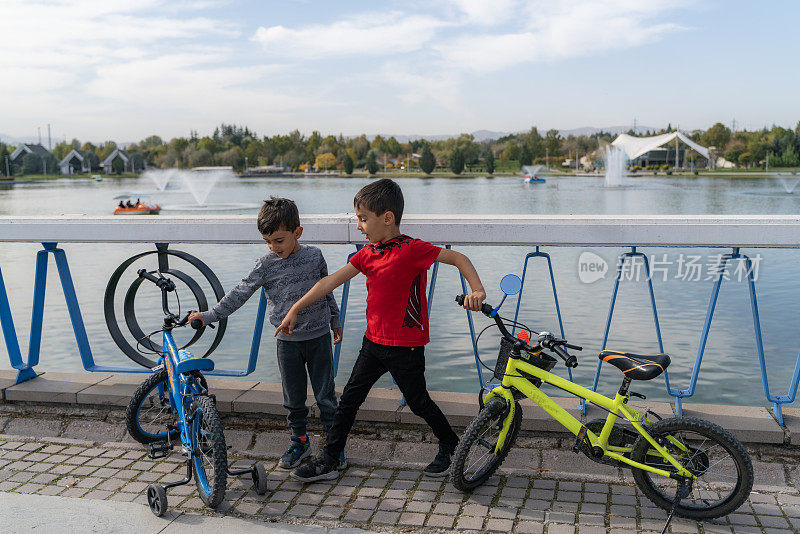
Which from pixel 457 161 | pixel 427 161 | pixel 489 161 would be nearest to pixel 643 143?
pixel 489 161

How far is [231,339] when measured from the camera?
12.1 meters

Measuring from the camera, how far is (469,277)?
3.47 meters

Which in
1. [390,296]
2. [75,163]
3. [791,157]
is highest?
[75,163]

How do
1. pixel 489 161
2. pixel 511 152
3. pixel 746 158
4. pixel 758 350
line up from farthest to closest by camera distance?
pixel 511 152, pixel 489 161, pixel 746 158, pixel 758 350

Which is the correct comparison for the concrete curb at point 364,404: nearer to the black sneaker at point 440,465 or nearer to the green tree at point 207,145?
the black sneaker at point 440,465

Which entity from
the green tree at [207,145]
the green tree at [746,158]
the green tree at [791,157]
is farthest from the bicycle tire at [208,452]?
the green tree at [207,145]

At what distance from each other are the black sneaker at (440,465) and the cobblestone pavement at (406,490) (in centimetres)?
5

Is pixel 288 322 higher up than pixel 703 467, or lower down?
higher up

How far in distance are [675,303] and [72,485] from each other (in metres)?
13.9

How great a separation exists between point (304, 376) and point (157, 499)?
38.2 inches

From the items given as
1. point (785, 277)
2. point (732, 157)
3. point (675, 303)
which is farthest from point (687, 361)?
point (732, 157)

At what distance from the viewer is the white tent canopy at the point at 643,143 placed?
443 ft

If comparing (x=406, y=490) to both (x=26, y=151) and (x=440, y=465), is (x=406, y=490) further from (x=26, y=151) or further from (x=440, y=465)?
(x=26, y=151)

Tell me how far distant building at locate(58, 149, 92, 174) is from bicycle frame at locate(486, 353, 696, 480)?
572 feet
